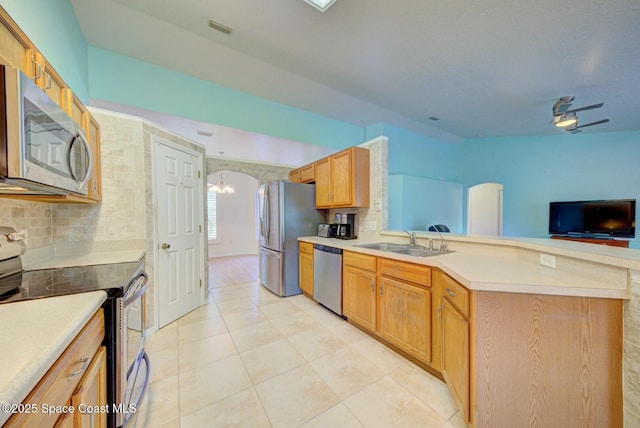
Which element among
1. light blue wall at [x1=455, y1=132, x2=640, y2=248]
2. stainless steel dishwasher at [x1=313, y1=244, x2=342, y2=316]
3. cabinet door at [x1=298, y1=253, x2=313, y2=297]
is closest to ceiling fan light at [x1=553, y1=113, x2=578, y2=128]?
light blue wall at [x1=455, y1=132, x2=640, y2=248]

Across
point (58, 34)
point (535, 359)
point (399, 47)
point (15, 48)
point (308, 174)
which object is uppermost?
point (399, 47)

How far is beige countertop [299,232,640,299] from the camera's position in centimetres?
103

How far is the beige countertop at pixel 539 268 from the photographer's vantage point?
1.03 metres

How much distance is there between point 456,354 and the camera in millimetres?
1355

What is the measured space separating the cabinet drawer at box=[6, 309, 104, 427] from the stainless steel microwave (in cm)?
62

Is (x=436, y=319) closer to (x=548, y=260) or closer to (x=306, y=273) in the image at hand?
(x=548, y=260)

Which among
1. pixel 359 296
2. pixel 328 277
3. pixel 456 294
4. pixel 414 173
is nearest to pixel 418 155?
pixel 414 173

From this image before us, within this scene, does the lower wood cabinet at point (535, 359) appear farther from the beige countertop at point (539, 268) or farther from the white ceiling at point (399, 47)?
the white ceiling at point (399, 47)

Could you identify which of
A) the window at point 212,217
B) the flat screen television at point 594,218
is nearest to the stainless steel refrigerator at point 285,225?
the window at point 212,217

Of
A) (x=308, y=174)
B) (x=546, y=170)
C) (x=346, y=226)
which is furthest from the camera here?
(x=546, y=170)

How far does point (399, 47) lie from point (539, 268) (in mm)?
2382

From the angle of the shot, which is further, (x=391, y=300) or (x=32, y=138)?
(x=391, y=300)

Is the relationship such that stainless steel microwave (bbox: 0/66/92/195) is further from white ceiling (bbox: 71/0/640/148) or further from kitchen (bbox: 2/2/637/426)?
white ceiling (bbox: 71/0/640/148)

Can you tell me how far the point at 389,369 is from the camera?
175 cm
